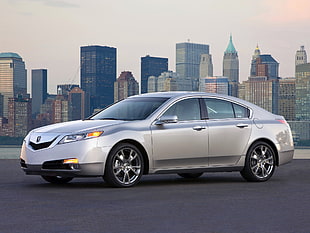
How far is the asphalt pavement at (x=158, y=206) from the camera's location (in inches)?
284

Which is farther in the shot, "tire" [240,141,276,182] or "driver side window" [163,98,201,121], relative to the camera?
"tire" [240,141,276,182]

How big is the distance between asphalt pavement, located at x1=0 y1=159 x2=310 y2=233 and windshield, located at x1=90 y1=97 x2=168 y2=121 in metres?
1.10

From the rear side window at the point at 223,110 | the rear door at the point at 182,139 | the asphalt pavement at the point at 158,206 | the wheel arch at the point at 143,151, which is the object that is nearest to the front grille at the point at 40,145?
the asphalt pavement at the point at 158,206

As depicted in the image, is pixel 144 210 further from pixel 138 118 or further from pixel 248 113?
pixel 248 113

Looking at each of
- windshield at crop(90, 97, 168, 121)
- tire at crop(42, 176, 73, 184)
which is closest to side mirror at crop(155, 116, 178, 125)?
windshield at crop(90, 97, 168, 121)

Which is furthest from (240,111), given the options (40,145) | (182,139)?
(40,145)

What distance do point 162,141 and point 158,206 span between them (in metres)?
2.83

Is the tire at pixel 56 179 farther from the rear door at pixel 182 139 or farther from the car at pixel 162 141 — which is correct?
the rear door at pixel 182 139

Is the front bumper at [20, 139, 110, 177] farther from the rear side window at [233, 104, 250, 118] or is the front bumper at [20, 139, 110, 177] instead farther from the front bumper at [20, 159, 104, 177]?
the rear side window at [233, 104, 250, 118]

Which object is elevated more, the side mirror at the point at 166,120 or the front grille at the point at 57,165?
the side mirror at the point at 166,120

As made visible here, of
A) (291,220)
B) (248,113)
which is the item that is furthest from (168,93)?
(291,220)

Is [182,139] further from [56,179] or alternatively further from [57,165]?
[56,179]

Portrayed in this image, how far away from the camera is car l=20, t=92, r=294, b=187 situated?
1109 centimetres

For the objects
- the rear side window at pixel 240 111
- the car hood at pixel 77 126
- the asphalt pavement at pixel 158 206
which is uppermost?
the rear side window at pixel 240 111
